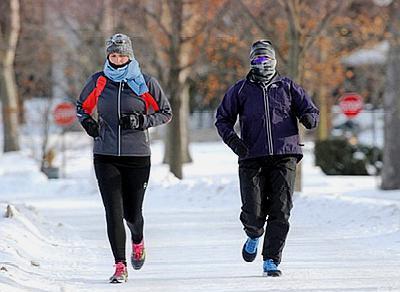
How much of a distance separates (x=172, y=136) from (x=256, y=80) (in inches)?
619

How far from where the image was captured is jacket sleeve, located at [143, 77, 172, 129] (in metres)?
8.29

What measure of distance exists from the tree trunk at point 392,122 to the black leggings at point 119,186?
1284cm

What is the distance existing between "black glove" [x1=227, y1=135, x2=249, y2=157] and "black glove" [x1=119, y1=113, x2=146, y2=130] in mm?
683

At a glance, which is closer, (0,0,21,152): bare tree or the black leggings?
the black leggings

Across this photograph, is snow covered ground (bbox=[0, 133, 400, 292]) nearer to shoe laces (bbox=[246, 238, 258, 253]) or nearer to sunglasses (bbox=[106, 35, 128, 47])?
shoe laces (bbox=[246, 238, 258, 253])

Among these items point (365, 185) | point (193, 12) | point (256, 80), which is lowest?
point (365, 185)

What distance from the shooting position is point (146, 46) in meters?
32.5

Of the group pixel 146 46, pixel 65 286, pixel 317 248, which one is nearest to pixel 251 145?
pixel 65 286

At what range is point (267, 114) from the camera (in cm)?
843

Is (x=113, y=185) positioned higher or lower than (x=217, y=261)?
higher

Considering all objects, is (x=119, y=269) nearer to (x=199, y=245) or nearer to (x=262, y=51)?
(x=262, y=51)

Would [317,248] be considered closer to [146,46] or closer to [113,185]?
[113,185]

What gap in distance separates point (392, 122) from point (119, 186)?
13.7 m

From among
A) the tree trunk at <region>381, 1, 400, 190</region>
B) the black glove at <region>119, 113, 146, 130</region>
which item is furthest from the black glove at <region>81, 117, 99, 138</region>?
the tree trunk at <region>381, 1, 400, 190</region>
